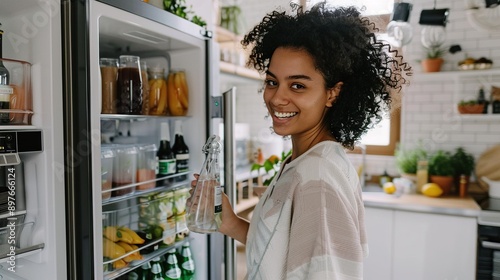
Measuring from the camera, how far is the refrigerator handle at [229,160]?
1517mm

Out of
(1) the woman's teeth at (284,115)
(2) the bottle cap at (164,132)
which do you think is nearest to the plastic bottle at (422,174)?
(2) the bottle cap at (164,132)

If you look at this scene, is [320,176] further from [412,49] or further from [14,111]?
[412,49]

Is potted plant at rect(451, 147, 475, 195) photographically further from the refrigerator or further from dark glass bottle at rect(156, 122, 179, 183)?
the refrigerator

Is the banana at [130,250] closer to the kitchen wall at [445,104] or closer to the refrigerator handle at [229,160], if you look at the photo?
the refrigerator handle at [229,160]

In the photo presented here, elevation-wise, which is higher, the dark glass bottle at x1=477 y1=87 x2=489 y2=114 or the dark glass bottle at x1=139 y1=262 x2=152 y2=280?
the dark glass bottle at x1=477 y1=87 x2=489 y2=114

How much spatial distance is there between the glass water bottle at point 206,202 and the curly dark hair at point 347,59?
42 cm

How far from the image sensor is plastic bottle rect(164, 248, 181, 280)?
1.69 meters

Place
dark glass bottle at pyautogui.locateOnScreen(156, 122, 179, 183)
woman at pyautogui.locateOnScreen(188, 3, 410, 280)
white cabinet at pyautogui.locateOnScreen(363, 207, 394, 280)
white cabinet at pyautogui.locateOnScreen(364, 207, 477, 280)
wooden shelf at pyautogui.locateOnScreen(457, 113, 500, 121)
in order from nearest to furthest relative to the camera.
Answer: woman at pyautogui.locateOnScreen(188, 3, 410, 280)
dark glass bottle at pyautogui.locateOnScreen(156, 122, 179, 183)
white cabinet at pyautogui.locateOnScreen(364, 207, 477, 280)
white cabinet at pyautogui.locateOnScreen(363, 207, 394, 280)
wooden shelf at pyautogui.locateOnScreen(457, 113, 500, 121)

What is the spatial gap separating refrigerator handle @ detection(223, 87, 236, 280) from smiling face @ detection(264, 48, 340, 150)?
407 millimetres

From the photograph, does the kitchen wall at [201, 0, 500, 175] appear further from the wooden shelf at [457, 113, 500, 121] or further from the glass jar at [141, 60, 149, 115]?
the glass jar at [141, 60, 149, 115]

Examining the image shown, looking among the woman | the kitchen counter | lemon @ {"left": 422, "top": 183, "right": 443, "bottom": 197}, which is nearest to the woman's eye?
the woman

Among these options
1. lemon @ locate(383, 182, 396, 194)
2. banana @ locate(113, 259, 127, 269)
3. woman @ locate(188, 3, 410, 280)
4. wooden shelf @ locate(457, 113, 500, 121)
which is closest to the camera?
woman @ locate(188, 3, 410, 280)

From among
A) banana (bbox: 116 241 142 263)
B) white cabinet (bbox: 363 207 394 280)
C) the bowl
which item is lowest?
white cabinet (bbox: 363 207 394 280)

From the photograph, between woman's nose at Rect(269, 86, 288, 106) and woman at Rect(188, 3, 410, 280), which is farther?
woman's nose at Rect(269, 86, 288, 106)
